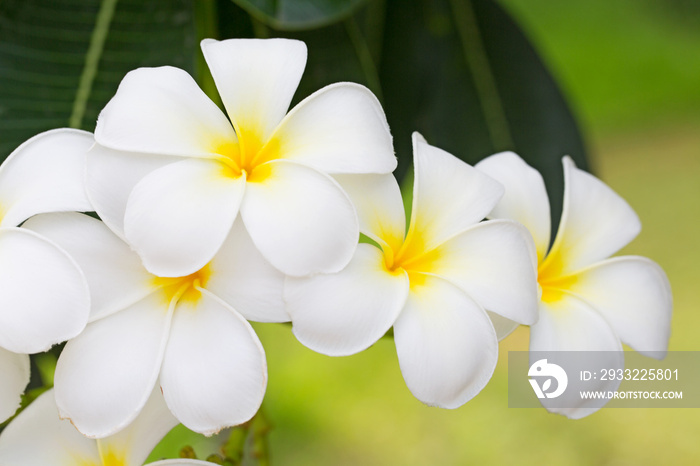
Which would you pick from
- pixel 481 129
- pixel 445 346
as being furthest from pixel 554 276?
pixel 481 129

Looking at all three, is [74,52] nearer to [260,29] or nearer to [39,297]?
[260,29]

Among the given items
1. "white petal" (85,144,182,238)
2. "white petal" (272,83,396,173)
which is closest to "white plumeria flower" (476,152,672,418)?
"white petal" (272,83,396,173)

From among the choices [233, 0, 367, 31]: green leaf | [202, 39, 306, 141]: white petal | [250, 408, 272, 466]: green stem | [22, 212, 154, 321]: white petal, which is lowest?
[250, 408, 272, 466]: green stem

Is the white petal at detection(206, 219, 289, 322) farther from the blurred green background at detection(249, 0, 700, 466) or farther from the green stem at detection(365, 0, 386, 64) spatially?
the blurred green background at detection(249, 0, 700, 466)

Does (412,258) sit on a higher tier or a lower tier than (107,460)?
higher

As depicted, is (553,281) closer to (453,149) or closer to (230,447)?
(230,447)

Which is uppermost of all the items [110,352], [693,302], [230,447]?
[110,352]

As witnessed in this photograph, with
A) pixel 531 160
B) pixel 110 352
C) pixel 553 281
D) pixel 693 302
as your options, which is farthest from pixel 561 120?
pixel 693 302
